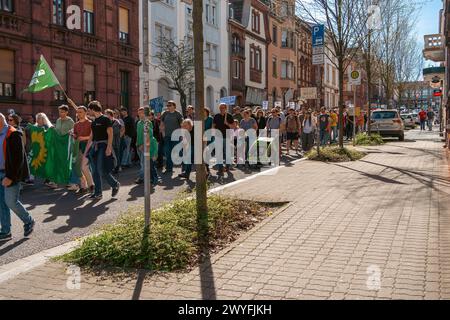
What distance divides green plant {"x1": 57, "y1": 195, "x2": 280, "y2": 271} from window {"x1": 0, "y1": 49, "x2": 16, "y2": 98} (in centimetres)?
1589

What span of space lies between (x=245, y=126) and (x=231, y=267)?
10.6m

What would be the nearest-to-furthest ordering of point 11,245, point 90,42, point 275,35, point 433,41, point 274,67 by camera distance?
1. point 11,245
2. point 90,42
3. point 433,41
4. point 274,67
5. point 275,35

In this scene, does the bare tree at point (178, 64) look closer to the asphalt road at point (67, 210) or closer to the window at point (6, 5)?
the window at point (6, 5)

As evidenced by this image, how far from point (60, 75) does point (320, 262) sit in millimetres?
20577

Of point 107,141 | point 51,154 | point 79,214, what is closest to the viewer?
point 79,214

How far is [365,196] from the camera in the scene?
382 inches

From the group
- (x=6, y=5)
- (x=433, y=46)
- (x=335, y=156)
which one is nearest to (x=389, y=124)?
(x=433, y=46)

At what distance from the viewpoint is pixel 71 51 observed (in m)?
24.4

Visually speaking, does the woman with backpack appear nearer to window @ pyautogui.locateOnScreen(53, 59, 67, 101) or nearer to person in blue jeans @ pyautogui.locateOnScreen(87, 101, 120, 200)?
window @ pyautogui.locateOnScreen(53, 59, 67, 101)

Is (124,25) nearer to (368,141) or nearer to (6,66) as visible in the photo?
(6,66)

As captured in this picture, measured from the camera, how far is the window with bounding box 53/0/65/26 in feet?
77.9

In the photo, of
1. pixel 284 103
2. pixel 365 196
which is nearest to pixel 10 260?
pixel 365 196

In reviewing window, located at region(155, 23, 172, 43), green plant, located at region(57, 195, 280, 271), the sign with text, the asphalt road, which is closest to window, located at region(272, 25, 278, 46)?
window, located at region(155, 23, 172, 43)
